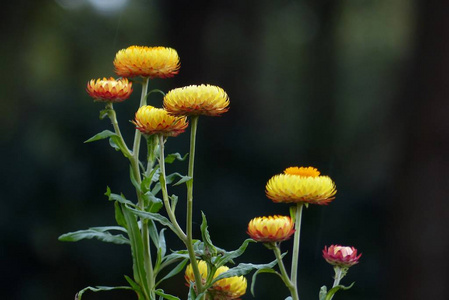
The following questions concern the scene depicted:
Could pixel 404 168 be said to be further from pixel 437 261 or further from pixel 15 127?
pixel 15 127

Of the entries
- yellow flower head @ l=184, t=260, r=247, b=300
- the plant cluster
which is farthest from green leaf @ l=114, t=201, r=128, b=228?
yellow flower head @ l=184, t=260, r=247, b=300

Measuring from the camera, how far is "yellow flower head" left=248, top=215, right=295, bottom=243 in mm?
1183

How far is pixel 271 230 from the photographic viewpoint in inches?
46.6

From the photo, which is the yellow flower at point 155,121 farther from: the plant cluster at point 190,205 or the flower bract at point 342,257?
the flower bract at point 342,257

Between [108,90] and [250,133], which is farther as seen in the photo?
[250,133]

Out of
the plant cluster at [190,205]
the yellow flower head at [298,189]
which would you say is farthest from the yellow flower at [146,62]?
the yellow flower head at [298,189]

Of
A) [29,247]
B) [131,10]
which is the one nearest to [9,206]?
[29,247]

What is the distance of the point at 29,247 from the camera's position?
3.66 m

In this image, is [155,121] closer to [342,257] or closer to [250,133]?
[342,257]

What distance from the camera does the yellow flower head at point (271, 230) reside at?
1183 millimetres

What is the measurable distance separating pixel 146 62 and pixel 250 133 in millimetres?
2399

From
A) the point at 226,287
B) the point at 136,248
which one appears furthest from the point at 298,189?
the point at 136,248

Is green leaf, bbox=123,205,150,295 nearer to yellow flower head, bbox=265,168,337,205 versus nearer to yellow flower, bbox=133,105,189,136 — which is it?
yellow flower, bbox=133,105,189,136

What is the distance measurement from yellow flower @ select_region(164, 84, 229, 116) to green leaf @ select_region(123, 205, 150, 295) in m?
0.23
